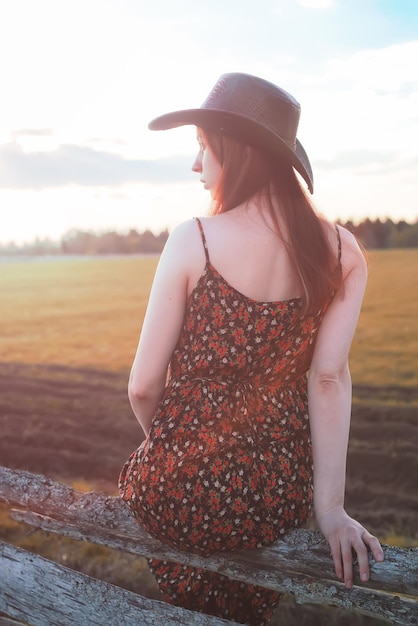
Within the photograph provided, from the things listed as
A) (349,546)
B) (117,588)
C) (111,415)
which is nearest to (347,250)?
(349,546)

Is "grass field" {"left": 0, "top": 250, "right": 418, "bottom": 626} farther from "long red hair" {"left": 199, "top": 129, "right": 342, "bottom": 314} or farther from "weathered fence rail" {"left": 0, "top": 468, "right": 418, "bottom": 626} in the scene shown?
"weathered fence rail" {"left": 0, "top": 468, "right": 418, "bottom": 626}

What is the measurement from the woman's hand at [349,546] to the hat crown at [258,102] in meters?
1.25

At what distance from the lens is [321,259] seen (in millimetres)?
2271

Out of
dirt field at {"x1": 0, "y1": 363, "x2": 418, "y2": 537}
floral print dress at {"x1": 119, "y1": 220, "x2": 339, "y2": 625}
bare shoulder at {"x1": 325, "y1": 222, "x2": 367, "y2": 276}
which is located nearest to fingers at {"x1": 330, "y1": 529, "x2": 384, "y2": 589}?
floral print dress at {"x1": 119, "y1": 220, "x2": 339, "y2": 625}

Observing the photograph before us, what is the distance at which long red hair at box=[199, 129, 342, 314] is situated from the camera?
7.30 feet

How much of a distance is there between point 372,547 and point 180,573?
0.84m

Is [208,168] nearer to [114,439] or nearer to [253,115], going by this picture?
[253,115]

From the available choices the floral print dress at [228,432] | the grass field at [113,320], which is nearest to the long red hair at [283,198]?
the floral print dress at [228,432]

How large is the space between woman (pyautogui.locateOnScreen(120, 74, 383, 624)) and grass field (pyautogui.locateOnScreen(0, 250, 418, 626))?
596mm

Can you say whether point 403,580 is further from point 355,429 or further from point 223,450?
point 355,429

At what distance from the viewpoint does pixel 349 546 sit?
2.16 meters

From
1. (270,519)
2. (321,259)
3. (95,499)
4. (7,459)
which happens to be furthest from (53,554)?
(321,259)

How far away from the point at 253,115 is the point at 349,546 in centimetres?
139

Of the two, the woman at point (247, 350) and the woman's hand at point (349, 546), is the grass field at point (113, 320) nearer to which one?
the woman at point (247, 350)
